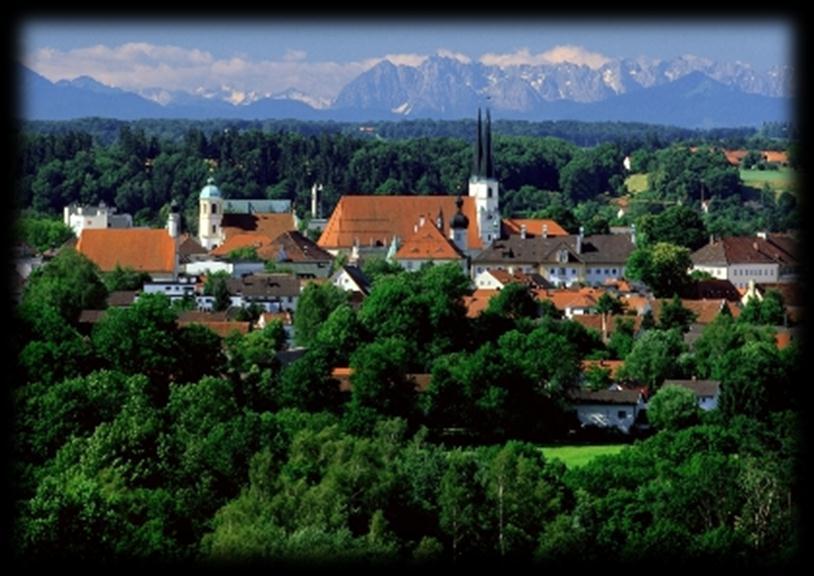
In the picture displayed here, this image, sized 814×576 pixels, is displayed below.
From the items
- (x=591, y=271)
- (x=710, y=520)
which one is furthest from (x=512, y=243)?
(x=710, y=520)

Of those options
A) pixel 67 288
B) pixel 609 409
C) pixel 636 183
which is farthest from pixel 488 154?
pixel 636 183

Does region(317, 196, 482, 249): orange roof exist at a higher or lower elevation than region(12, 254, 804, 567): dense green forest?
higher

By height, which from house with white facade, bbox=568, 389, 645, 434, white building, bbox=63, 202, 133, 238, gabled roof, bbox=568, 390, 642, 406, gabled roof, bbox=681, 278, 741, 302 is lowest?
house with white facade, bbox=568, 389, 645, 434

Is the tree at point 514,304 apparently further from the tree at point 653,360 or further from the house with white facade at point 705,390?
the house with white facade at point 705,390

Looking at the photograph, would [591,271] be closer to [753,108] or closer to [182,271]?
[753,108]

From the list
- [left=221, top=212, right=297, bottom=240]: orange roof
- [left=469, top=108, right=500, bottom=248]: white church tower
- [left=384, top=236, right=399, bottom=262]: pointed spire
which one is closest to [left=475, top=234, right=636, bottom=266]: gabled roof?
[left=384, top=236, right=399, bottom=262]: pointed spire

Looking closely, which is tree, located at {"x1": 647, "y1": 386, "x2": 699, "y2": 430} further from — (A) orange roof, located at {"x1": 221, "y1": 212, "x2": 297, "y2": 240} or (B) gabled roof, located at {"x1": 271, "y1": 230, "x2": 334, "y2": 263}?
(A) orange roof, located at {"x1": 221, "y1": 212, "x2": 297, "y2": 240}
